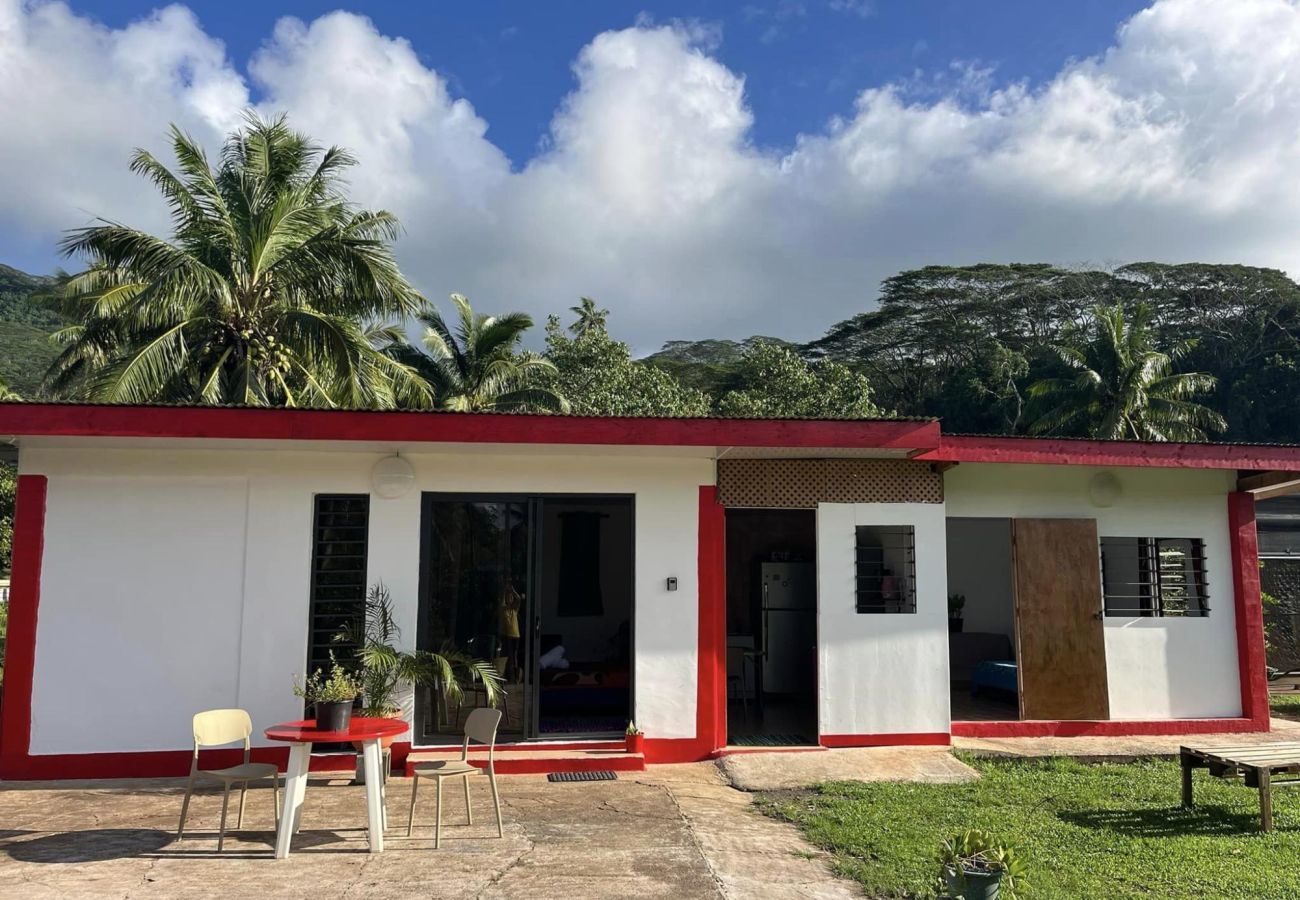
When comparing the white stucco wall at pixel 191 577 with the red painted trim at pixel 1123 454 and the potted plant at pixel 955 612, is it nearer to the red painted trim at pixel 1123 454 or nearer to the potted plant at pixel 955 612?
the red painted trim at pixel 1123 454

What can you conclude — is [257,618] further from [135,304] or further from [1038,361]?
[1038,361]

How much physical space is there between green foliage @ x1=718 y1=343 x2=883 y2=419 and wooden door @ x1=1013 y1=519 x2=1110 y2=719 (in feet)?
61.5

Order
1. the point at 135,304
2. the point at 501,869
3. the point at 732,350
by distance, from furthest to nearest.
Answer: the point at 732,350 → the point at 135,304 → the point at 501,869

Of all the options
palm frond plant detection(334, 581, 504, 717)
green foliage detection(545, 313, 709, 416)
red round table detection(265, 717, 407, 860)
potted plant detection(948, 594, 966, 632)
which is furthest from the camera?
green foliage detection(545, 313, 709, 416)

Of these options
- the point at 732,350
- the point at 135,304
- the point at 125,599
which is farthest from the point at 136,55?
the point at 732,350

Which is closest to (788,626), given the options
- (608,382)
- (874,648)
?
(874,648)

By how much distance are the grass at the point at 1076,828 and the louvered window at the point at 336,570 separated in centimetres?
364

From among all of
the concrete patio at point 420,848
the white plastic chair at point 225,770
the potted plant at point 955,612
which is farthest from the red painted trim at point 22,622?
the potted plant at point 955,612

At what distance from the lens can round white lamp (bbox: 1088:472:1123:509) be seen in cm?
869

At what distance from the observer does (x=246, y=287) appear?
1296cm

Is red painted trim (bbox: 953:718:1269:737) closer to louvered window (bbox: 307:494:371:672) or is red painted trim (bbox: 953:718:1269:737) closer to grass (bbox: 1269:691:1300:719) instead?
grass (bbox: 1269:691:1300:719)

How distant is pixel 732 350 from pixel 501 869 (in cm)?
4793

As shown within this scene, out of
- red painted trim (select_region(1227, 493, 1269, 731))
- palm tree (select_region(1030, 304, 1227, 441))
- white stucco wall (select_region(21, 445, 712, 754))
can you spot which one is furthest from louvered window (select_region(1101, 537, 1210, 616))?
palm tree (select_region(1030, 304, 1227, 441))

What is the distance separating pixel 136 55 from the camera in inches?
422
